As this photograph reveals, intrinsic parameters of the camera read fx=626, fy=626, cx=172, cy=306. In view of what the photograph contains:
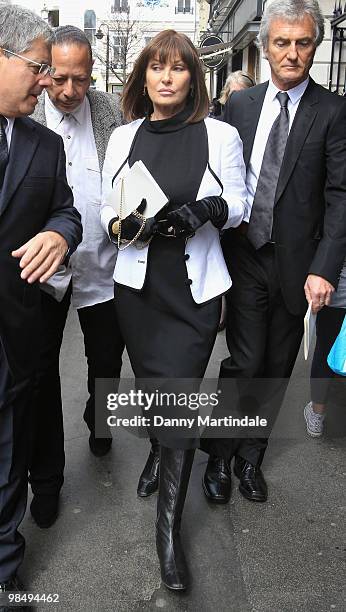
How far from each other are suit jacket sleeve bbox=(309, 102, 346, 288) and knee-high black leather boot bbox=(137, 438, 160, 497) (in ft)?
3.92

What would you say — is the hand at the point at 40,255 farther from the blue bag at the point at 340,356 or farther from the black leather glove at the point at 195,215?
the blue bag at the point at 340,356

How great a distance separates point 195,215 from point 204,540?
146cm

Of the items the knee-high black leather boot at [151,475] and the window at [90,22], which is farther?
the window at [90,22]

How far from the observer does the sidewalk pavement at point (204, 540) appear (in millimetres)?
2434

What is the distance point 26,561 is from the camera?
2600mm

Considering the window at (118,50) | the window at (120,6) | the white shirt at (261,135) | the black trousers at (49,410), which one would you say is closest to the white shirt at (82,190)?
the black trousers at (49,410)

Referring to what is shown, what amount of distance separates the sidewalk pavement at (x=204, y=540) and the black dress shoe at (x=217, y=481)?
5 centimetres

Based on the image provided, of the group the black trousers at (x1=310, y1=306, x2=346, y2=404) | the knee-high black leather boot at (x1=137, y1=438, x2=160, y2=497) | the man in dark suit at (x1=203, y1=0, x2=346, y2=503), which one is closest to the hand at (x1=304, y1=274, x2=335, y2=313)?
the man in dark suit at (x1=203, y1=0, x2=346, y2=503)

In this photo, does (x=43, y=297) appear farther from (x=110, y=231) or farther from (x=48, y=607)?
(x=48, y=607)

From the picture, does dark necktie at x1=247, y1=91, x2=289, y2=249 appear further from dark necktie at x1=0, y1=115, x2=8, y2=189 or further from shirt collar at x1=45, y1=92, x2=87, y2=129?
dark necktie at x1=0, y1=115, x2=8, y2=189

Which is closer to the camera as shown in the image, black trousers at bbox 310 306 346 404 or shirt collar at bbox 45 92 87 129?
shirt collar at bbox 45 92 87 129

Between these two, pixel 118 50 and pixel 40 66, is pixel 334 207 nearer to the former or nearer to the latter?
pixel 40 66

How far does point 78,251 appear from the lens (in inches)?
117

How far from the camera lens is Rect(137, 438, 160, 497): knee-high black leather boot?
3117 mm
